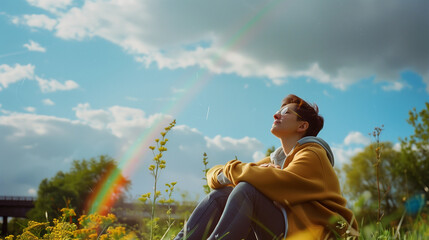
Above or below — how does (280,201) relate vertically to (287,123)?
below

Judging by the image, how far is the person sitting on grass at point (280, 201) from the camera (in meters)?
2.66

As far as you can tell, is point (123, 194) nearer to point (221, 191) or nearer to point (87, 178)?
point (87, 178)

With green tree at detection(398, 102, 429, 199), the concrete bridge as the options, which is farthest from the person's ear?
the concrete bridge

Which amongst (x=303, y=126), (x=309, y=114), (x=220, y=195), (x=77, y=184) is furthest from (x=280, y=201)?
(x=77, y=184)

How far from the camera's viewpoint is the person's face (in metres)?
3.35

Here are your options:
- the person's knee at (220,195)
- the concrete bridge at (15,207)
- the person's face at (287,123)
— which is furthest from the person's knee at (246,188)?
the concrete bridge at (15,207)

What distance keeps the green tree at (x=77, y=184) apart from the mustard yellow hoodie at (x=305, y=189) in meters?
27.0

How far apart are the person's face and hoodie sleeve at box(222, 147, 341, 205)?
43 cm

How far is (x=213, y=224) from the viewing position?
306 centimetres

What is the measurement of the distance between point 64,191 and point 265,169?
99.2ft

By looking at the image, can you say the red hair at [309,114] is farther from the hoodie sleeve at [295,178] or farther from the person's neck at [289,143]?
the hoodie sleeve at [295,178]

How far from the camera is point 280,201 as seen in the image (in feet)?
9.03

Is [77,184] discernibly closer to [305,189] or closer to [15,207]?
[15,207]

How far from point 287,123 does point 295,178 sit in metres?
0.74
